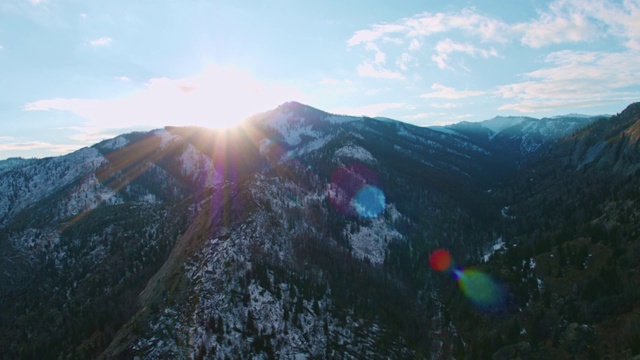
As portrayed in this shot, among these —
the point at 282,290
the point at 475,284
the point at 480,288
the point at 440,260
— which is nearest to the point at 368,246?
the point at 440,260

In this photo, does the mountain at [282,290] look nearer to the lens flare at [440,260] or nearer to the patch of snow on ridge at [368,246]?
the patch of snow on ridge at [368,246]

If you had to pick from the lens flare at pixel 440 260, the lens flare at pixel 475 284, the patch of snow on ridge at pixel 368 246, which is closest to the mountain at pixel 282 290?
the patch of snow on ridge at pixel 368 246

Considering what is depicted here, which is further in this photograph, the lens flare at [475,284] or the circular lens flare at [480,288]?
the lens flare at [475,284]

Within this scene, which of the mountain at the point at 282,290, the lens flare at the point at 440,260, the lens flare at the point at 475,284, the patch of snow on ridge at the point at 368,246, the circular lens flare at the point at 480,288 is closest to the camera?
the mountain at the point at 282,290

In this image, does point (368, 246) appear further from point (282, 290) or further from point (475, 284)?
point (282, 290)

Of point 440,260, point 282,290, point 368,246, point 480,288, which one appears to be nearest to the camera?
point 282,290

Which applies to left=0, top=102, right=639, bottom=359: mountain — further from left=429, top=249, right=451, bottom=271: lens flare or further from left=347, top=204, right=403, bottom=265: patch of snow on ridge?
left=429, top=249, right=451, bottom=271: lens flare

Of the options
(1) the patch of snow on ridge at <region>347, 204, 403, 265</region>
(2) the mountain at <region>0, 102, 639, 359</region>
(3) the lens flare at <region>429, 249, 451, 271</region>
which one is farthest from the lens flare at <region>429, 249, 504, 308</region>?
(1) the patch of snow on ridge at <region>347, 204, 403, 265</region>

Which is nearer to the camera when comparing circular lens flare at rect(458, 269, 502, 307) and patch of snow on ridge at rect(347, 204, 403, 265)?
circular lens flare at rect(458, 269, 502, 307)
